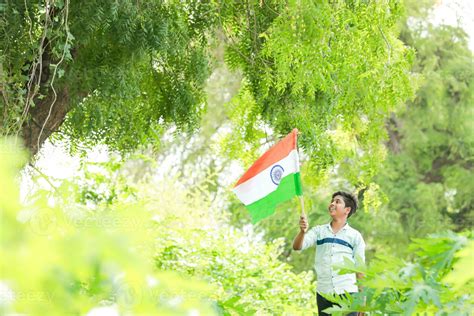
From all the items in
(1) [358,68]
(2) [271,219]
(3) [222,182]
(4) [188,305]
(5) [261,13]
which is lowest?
(4) [188,305]

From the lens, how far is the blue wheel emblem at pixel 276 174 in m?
5.54

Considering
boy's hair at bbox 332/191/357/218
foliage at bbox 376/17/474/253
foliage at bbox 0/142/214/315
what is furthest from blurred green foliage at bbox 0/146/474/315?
foliage at bbox 376/17/474/253

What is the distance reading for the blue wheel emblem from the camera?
554cm

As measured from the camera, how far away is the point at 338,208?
17.7ft

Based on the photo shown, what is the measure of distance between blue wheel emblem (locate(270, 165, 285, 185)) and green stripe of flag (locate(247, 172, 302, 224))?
1.2 inches

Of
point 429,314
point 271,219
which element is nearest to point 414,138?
point 271,219

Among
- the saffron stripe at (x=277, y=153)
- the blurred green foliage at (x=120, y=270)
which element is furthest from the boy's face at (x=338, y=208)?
the blurred green foliage at (x=120, y=270)

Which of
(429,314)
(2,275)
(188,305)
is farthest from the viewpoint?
(429,314)

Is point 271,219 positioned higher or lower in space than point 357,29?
higher

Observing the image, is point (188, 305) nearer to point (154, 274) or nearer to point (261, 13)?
point (154, 274)

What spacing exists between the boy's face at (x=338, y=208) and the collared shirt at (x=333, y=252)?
8 centimetres

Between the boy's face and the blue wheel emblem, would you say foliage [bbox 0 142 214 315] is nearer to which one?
the boy's face

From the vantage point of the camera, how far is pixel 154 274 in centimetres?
104

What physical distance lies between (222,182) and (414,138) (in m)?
4.08
